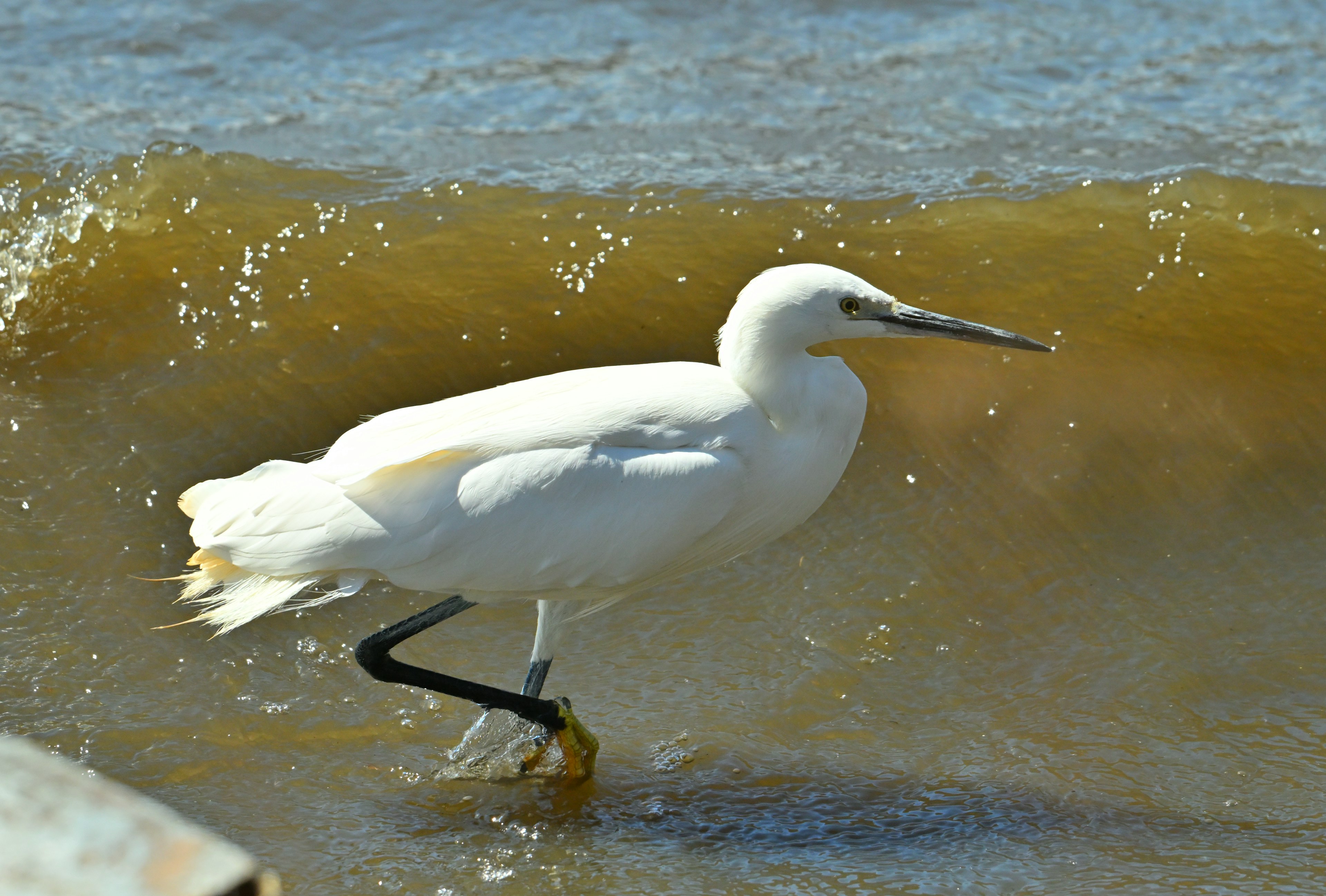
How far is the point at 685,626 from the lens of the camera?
13.4 feet

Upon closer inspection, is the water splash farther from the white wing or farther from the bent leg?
the white wing

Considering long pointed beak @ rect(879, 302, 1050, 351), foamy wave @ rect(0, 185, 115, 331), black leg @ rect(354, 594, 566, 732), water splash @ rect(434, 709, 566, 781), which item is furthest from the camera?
foamy wave @ rect(0, 185, 115, 331)

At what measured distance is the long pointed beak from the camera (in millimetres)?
3188

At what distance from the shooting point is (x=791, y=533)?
175 inches

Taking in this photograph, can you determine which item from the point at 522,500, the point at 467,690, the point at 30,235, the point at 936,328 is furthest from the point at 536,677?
the point at 30,235

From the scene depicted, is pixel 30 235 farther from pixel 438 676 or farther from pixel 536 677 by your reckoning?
pixel 536 677

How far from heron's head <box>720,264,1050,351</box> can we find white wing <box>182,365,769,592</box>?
0.19 meters

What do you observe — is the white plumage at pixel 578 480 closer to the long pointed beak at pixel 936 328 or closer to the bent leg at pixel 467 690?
the long pointed beak at pixel 936 328

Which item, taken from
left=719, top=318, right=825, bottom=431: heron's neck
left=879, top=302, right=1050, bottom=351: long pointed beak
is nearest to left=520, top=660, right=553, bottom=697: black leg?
left=719, top=318, right=825, bottom=431: heron's neck

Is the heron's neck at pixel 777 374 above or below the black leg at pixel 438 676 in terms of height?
above

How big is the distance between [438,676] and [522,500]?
0.64 meters

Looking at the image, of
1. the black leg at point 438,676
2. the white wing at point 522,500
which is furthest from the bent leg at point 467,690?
the white wing at point 522,500

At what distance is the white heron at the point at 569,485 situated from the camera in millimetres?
3059

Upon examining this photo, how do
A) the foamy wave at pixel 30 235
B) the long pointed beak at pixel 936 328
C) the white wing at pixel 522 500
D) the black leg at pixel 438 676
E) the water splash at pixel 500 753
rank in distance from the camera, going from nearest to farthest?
the white wing at pixel 522 500 < the long pointed beak at pixel 936 328 < the black leg at pixel 438 676 < the water splash at pixel 500 753 < the foamy wave at pixel 30 235
